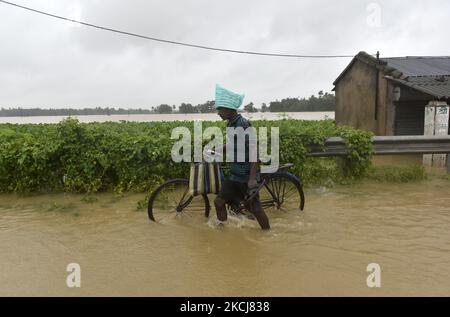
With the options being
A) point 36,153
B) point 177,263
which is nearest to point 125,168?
point 36,153

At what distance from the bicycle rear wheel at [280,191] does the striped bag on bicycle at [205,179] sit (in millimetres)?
797

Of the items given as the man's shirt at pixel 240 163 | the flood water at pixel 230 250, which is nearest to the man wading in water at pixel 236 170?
the man's shirt at pixel 240 163

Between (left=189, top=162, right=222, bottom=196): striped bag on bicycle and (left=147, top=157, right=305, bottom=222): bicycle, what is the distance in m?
0.27

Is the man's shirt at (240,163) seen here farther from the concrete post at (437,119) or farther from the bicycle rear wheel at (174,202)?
the concrete post at (437,119)

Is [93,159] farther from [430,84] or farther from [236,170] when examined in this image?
[430,84]

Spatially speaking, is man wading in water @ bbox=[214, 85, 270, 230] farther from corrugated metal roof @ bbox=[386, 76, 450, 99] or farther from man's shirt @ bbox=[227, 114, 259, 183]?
corrugated metal roof @ bbox=[386, 76, 450, 99]

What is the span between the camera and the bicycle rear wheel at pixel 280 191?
5281mm

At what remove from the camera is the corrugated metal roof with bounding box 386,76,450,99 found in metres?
10.6

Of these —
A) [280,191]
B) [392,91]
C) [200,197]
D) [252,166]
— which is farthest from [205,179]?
[392,91]

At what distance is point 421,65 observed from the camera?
14.8 m

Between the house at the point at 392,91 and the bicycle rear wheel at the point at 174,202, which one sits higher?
the house at the point at 392,91

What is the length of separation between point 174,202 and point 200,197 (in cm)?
44

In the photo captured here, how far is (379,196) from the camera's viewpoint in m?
6.38
